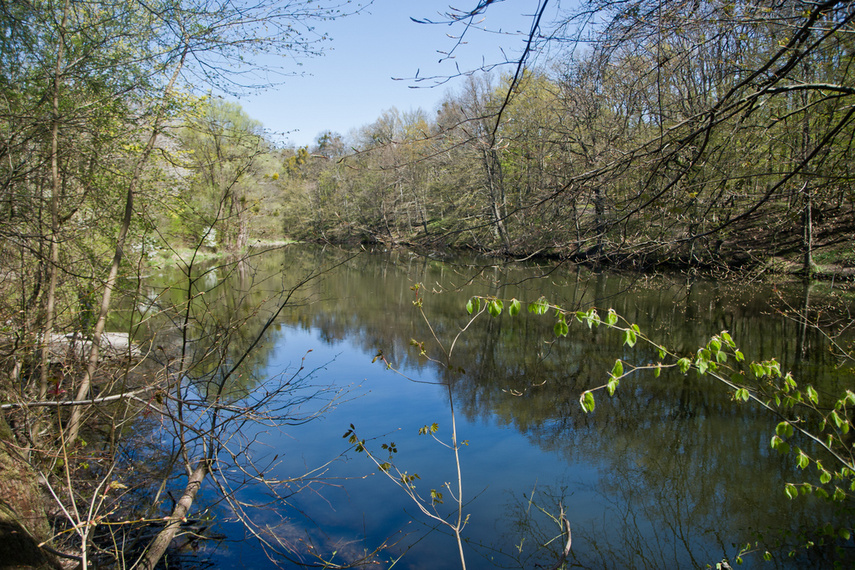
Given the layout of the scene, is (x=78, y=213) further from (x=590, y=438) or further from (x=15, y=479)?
(x=590, y=438)

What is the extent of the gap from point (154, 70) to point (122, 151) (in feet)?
3.20

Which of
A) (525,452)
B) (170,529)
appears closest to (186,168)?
(170,529)

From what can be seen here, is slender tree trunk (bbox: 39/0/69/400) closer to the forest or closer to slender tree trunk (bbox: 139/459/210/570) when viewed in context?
the forest

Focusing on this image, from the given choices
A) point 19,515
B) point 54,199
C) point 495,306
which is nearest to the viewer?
point 19,515

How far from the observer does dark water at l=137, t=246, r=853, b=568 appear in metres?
4.54

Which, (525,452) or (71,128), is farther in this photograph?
(525,452)

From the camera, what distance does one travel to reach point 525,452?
6.46 m

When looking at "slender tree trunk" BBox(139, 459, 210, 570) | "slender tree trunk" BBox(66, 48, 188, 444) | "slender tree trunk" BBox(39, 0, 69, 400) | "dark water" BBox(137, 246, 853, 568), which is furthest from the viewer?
"dark water" BBox(137, 246, 853, 568)

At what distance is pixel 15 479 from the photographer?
7.60 ft

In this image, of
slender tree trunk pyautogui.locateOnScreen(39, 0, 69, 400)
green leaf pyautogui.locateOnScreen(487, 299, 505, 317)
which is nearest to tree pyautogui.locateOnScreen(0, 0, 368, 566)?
slender tree trunk pyautogui.locateOnScreen(39, 0, 69, 400)

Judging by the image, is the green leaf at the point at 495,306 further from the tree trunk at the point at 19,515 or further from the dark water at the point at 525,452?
the tree trunk at the point at 19,515

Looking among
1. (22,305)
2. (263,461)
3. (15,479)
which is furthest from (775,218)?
(22,305)

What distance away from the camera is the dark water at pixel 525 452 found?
4535 mm

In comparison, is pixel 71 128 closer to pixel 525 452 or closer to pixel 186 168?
pixel 186 168
